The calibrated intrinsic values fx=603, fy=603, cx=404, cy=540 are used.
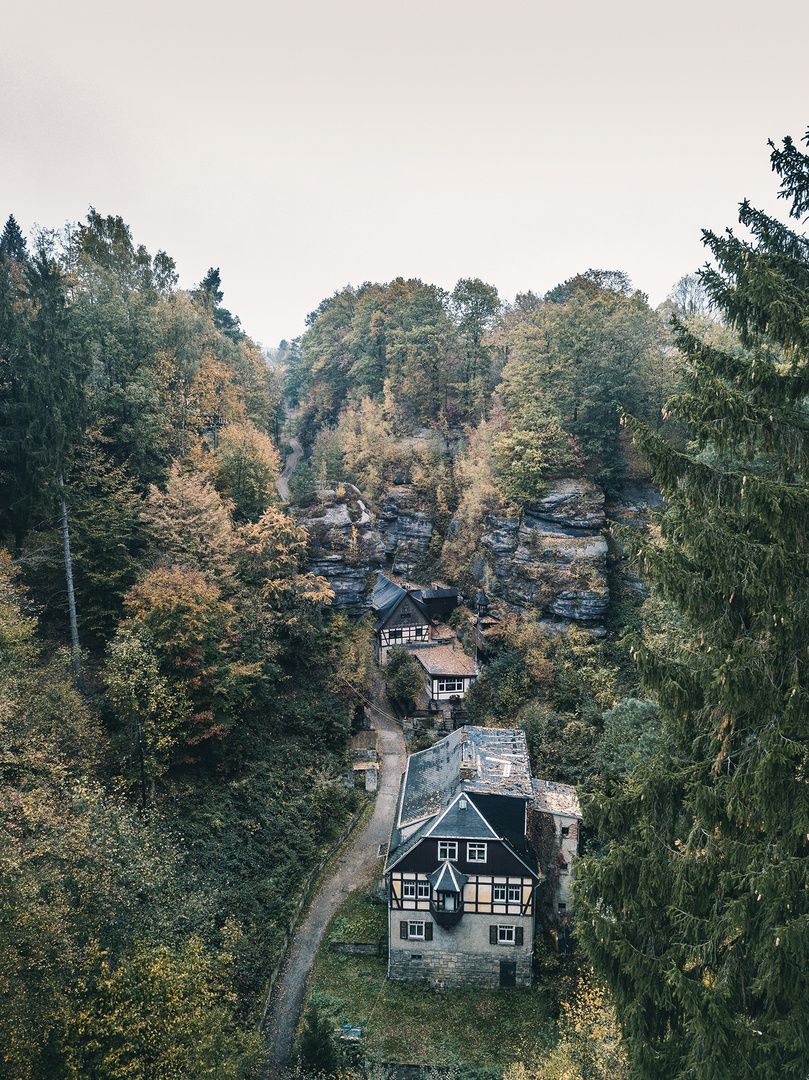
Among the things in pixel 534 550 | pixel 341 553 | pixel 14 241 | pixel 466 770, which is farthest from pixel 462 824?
pixel 14 241

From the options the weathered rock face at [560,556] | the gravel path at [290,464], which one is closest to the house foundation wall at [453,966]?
the weathered rock face at [560,556]

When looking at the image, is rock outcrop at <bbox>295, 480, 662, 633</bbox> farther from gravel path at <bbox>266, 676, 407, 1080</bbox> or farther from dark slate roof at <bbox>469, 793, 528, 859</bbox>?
dark slate roof at <bbox>469, 793, 528, 859</bbox>

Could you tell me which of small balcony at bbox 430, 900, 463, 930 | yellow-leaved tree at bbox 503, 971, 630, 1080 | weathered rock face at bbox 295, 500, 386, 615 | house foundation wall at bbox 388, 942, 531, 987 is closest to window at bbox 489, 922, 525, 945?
house foundation wall at bbox 388, 942, 531, 987

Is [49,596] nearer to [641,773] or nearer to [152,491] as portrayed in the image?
[152,491]

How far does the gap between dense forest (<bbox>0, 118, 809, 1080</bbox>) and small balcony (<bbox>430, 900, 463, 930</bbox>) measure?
4.57 meters

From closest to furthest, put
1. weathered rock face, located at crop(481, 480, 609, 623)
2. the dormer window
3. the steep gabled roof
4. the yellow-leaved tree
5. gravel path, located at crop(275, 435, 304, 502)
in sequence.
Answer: the yellow-leaved tree < the dormer window < weathered rock face, located at crop(481, 480, 609, 623) < the steep gabled roof < gravel path, located at crop(275, 435, 304, 502)

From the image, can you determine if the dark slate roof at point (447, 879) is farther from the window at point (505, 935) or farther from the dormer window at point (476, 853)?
the window at point (505, 935)

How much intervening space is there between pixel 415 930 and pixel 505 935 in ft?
10.7

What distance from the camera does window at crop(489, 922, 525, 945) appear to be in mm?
21562

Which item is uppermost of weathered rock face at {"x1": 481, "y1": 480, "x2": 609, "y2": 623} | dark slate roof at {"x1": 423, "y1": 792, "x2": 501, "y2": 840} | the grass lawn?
weathered rock face at {"x1": 481, "y1": 480, "x2": 609, "y2": 623}

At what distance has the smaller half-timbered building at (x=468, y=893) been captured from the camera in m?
21.5

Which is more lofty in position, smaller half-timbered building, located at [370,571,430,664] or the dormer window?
smaller half-timbered building, located at [370,571,430,664]

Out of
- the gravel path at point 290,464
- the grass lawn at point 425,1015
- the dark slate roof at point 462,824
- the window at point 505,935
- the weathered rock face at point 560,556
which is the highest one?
the gravel path at point 290,464

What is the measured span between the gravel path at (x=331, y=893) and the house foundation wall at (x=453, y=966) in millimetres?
3232
